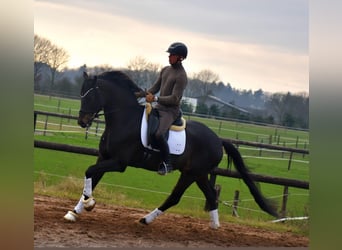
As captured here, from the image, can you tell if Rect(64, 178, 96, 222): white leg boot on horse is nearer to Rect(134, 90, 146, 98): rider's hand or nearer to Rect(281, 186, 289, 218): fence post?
Rect(134, 90, 146, 98): rider's hand

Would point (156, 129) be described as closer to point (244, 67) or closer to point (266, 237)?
point (244, 67)

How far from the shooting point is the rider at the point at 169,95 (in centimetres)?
482

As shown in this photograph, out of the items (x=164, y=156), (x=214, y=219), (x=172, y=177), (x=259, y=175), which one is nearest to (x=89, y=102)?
(x=164, y=156)

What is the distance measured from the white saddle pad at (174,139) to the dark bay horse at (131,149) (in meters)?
0.04

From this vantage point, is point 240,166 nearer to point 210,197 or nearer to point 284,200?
point 210,197

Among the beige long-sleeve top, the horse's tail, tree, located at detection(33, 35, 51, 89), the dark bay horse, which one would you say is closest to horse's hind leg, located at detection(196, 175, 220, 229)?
the dark bay horse

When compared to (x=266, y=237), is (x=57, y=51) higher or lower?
higher

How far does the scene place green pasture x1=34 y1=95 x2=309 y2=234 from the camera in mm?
5094

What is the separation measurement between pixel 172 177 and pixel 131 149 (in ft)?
2.83

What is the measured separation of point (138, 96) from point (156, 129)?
1.22 feet

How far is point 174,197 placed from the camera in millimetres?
5105

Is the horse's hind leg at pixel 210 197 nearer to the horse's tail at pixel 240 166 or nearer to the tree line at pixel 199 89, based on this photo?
the horse's tail at pixel 240 166

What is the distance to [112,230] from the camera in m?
4.70
